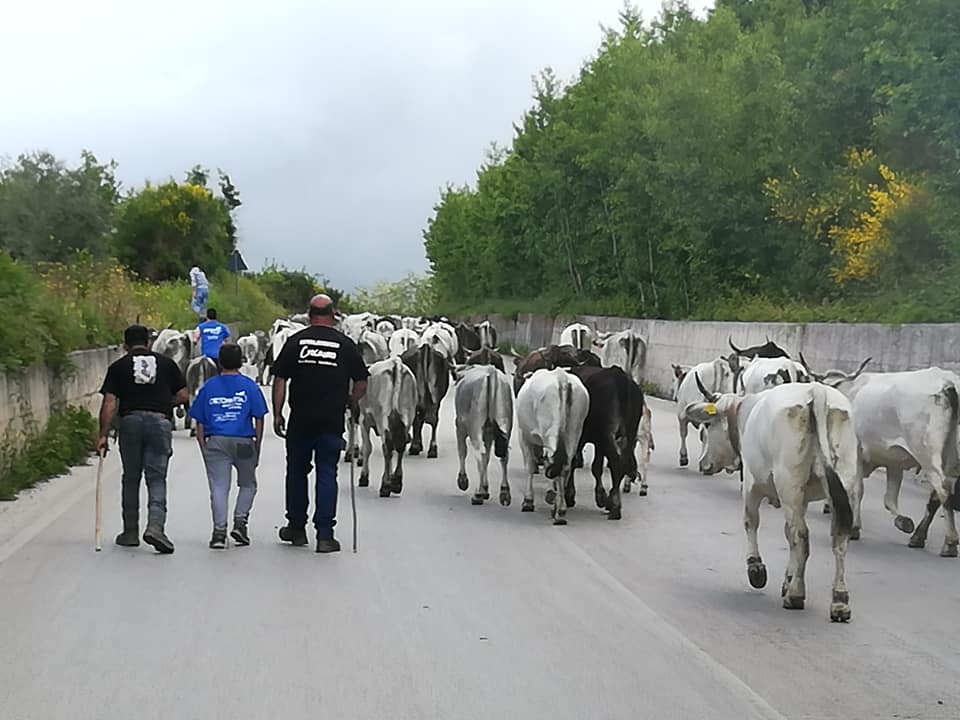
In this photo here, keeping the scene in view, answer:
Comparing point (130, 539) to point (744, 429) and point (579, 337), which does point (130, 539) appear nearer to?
point (744, 429)

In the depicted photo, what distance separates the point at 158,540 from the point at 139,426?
1.00m

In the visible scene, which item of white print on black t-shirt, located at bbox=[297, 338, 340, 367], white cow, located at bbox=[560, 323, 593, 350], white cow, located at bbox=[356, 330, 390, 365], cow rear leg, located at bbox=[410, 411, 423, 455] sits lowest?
cow rear leg, located at bbox=[410, 411, 423, 455]

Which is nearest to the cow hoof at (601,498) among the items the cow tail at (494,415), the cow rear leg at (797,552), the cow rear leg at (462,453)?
the cow tail at (494,415)

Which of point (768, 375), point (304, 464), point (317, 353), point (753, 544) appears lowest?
point (753, 544)

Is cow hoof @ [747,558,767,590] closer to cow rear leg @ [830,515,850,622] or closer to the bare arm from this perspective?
cow rear leg @ [830,515,850,622]

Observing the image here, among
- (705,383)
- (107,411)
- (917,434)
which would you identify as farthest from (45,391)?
(917,434)

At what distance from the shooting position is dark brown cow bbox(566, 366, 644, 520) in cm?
1427

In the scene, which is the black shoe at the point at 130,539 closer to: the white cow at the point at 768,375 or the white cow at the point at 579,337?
the white cow at the point at 768,375

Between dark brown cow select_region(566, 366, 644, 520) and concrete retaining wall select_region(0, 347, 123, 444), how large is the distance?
6467mm

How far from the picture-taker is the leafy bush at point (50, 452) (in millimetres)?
15516

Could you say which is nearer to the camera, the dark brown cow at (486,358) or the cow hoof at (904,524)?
the cow hoof at (904,524)

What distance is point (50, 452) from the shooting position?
56.0 ft

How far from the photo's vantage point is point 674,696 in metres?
7.41

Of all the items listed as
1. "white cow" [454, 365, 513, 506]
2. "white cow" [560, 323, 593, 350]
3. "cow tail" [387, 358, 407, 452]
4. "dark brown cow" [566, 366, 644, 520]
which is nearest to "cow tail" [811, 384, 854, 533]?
"dark brown cow" [566, 366, 644, 520]
